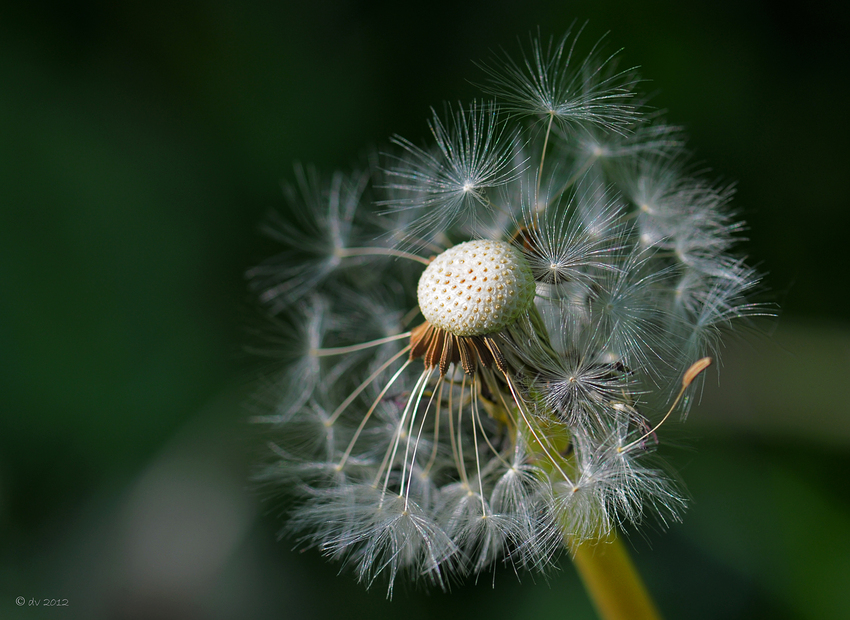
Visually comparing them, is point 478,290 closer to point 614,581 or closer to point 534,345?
point 534,345

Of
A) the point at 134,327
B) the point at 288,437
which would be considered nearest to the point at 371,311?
the point at 288,437

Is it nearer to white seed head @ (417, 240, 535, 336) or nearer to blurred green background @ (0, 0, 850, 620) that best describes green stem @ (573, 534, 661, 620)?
white seed head @ (417, 240, 535, 336)

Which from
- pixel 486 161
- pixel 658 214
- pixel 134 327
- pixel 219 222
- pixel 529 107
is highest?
pixel 219 222

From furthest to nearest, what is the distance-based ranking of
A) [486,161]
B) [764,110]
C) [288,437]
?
[764,110]
[288,437]
[486,161]

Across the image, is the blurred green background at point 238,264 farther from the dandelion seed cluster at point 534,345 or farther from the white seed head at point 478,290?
the white seed head at point 478,290

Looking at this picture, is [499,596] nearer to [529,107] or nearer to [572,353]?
[572,353]

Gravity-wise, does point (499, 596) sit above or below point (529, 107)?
below

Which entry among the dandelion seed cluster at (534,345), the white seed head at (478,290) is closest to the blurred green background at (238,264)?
the dandelion seed cluster at (534,345)

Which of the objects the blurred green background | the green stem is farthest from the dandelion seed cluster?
the blurred green background

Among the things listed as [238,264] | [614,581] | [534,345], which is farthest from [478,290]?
[238,264]
